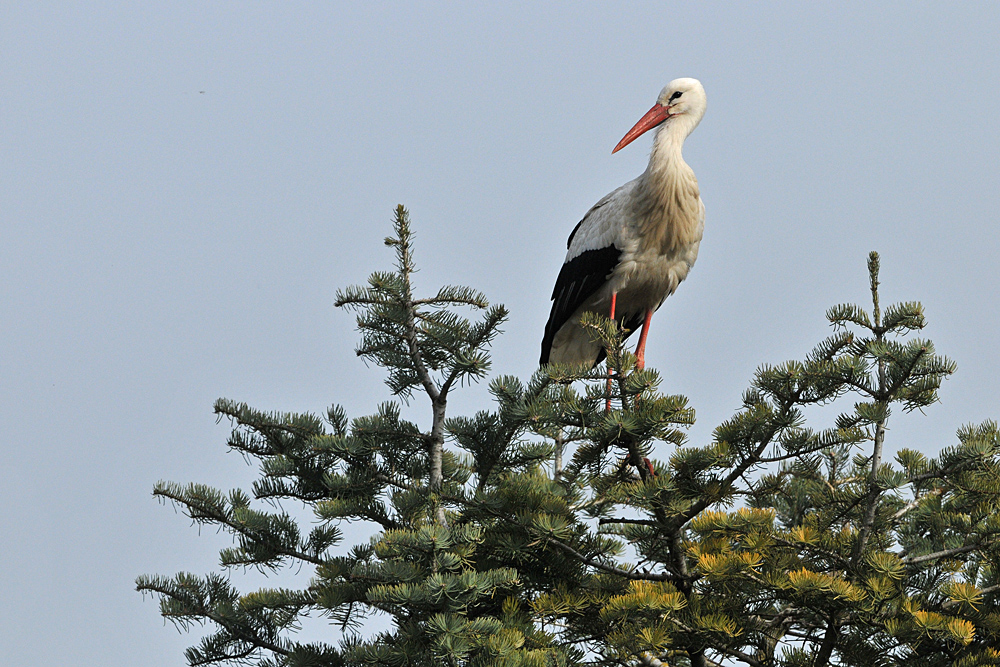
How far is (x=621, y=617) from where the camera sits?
377 centimetres

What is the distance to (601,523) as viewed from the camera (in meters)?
4.54

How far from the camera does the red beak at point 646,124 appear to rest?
7160 millimetres

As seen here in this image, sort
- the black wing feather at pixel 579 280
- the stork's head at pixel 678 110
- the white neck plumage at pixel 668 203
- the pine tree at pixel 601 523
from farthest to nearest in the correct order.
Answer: the stork's head at pixel 678 110, the black wing feather at pixel 579 280, the white neck plumage at pixel 668 203, the pine tree at pixel 601 523

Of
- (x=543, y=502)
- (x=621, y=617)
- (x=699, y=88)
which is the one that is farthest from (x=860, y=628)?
(x=699, y=88)

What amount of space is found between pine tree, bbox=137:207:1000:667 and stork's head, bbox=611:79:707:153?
121 inches

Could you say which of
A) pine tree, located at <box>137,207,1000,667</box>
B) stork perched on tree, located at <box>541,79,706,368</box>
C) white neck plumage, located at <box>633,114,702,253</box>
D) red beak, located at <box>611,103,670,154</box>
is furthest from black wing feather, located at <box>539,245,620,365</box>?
pine tree, located at <box>137,207,1000,667</box>

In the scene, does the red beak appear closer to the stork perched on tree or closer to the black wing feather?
the stork perched on tree

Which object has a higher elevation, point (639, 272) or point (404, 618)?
point (639, 272)

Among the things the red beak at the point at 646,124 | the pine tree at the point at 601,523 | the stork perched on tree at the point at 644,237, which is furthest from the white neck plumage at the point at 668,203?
the pine tree at the point at 601,523

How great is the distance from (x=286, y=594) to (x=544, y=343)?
150 inches

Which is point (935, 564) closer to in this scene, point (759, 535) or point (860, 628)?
point (860, 628)

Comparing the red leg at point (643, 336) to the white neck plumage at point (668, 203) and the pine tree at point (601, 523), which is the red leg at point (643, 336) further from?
the pine tree at point (601, 523)

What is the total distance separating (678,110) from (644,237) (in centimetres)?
102

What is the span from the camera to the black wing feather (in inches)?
272
